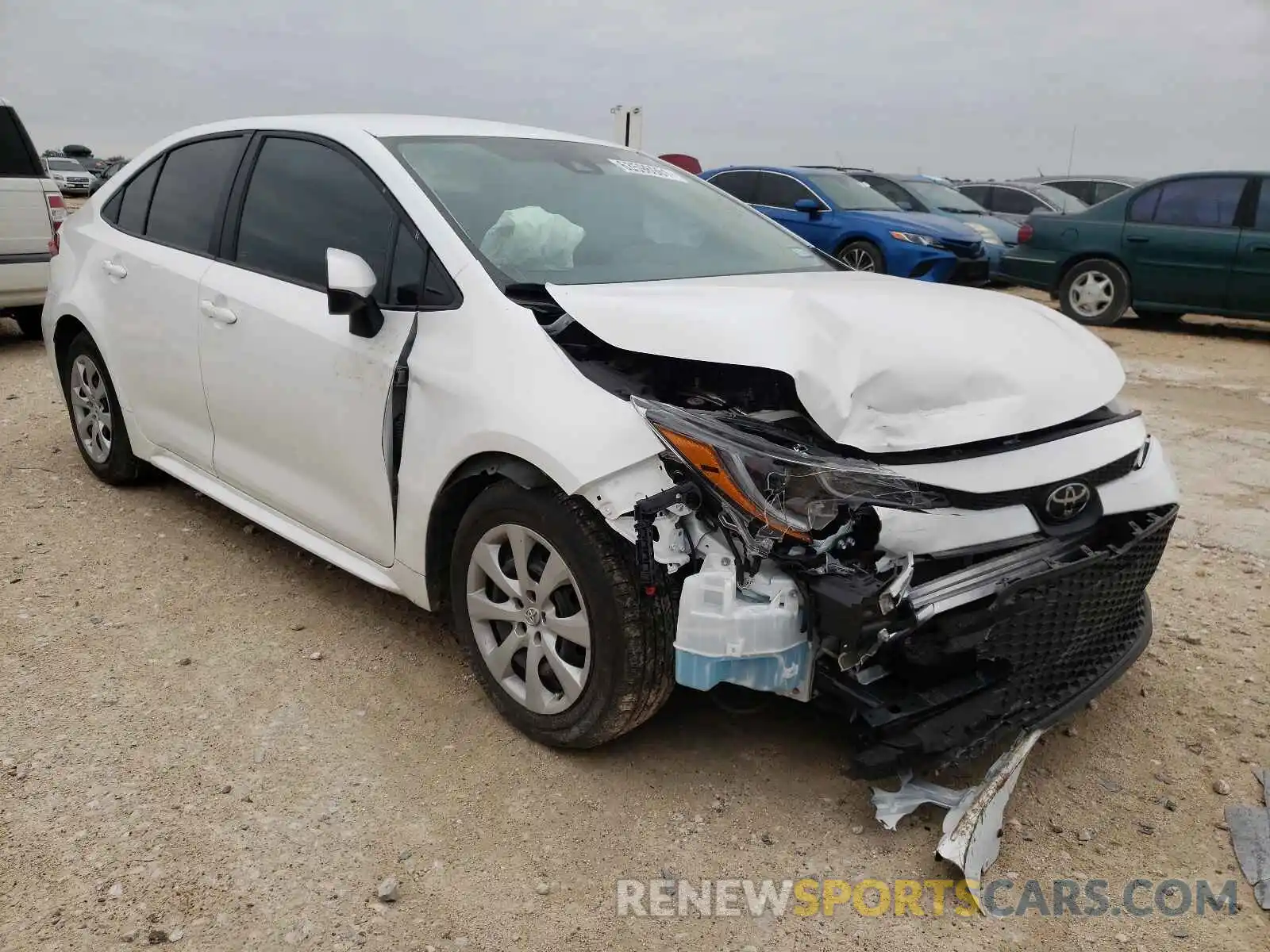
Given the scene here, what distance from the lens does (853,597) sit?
7.22 ft

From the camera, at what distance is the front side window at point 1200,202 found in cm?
954

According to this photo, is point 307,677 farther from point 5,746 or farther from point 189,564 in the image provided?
point 189,564

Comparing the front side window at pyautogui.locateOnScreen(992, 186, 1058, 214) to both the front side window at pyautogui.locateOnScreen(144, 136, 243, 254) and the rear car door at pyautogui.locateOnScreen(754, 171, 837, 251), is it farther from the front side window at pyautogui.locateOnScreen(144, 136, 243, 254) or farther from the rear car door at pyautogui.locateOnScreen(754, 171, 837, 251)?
the front side window at pyautogui.locateOnScreen(144, 136, 243, 254)

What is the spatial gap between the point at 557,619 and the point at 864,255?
8.98 meters

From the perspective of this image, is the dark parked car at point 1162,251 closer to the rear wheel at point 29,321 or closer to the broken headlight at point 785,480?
the broken headlight at point 785,480

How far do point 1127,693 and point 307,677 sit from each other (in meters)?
2.59

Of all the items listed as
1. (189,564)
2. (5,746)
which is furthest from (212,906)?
(189,564)

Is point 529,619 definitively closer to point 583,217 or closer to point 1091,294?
point 583,217

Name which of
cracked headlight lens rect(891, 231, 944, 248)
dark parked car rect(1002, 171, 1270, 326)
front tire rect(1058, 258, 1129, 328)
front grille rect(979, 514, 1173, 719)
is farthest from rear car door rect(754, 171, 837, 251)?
front grille rect(979, 514, 1173, 719)

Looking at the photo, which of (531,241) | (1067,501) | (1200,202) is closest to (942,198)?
(1200,202)

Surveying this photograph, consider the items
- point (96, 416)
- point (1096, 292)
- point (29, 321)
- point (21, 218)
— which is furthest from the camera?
point (1096, 292)

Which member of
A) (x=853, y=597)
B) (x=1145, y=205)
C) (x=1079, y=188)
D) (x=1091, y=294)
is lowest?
Result: (x=1091, y=294)

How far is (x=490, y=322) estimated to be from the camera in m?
2.69

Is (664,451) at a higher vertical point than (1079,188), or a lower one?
higher
